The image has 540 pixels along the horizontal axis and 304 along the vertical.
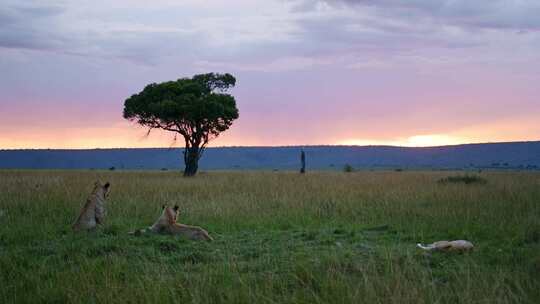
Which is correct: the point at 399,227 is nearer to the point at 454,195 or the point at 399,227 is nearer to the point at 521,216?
the point at 521,216

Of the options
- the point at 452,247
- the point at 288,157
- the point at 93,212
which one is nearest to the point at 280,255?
the point at 452,247

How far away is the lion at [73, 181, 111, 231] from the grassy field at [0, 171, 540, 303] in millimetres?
264

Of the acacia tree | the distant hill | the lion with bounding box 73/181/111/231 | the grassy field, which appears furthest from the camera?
the distant hill

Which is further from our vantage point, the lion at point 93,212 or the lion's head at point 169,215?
the lion at point 93,212

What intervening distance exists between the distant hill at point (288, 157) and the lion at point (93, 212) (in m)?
133

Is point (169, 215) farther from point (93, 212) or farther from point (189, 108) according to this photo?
point (189, 108)

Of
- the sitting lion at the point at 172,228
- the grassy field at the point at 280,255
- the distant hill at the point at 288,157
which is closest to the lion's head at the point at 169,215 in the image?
the sitting lion at the point at 172,228

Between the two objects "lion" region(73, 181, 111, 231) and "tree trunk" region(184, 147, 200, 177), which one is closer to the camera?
"lion" region(73, 181, 111, 231)

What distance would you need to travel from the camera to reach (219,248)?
332 inches

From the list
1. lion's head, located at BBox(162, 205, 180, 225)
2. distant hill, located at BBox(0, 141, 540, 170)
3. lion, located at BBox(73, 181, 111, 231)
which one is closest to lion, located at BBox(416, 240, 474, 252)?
lion's head, located at BBox(162, 205, 180, 225)

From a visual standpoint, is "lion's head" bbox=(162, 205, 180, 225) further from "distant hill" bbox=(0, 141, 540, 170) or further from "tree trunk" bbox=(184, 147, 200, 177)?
"distant hill" bbox=(0, 141, 540, 170)

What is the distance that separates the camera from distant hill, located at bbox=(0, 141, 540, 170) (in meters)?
149

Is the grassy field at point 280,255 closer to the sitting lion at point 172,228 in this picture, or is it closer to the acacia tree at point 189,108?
the sitting lion at point 172,228

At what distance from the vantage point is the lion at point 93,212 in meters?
10.4
